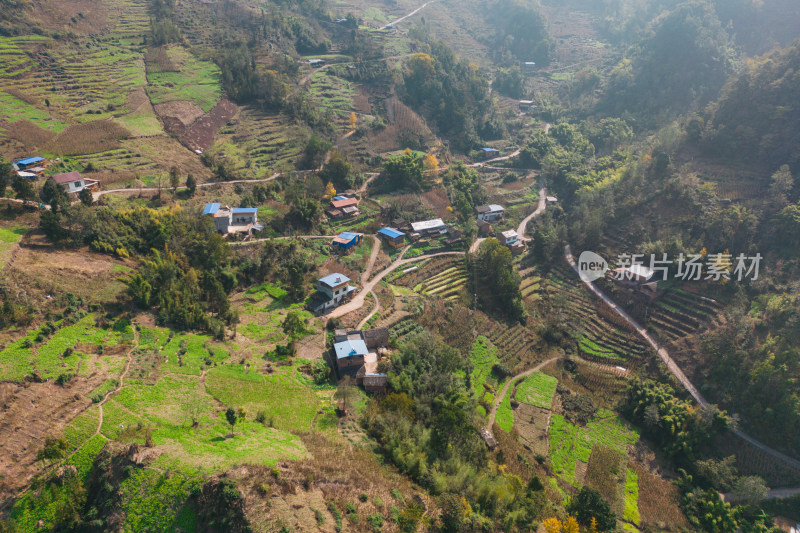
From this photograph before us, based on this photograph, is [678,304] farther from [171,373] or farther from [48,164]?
[48,164]

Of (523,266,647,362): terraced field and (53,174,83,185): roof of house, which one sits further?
(523,266,647,362): terraced field

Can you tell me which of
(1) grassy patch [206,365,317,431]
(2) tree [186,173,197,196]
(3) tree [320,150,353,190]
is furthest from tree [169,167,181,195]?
(1) grassy patch [206,365,317,431]

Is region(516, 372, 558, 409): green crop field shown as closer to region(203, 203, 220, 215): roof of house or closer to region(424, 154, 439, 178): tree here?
region(424, 154, 439, 178): tree

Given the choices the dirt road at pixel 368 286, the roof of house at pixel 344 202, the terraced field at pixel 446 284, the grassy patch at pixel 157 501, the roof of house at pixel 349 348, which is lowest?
the terraced field at pixel 446 284

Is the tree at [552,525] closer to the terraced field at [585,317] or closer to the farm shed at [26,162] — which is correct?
the terraced field at [585,317]

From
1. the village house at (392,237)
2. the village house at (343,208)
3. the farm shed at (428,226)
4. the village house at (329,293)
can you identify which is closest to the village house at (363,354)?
the village house at (329,293)

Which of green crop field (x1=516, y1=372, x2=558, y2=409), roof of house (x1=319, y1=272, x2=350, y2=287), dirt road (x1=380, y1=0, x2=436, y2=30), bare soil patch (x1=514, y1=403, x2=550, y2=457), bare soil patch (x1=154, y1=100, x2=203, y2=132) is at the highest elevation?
dirt road (x1=380, y1=0, x2=436, y2=30)

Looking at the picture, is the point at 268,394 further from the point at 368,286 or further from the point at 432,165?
the point at 432,165

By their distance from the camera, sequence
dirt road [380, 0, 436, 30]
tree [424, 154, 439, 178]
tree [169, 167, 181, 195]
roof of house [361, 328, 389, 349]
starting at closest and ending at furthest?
roof of house [361, 328, 389, 349], tree [169, 167, 181, 195], tree [424, 154, 439, 178], dirt road [380, 0, 436, 30]

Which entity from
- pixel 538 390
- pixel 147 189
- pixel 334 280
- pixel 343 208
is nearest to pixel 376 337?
pixel 334 280
